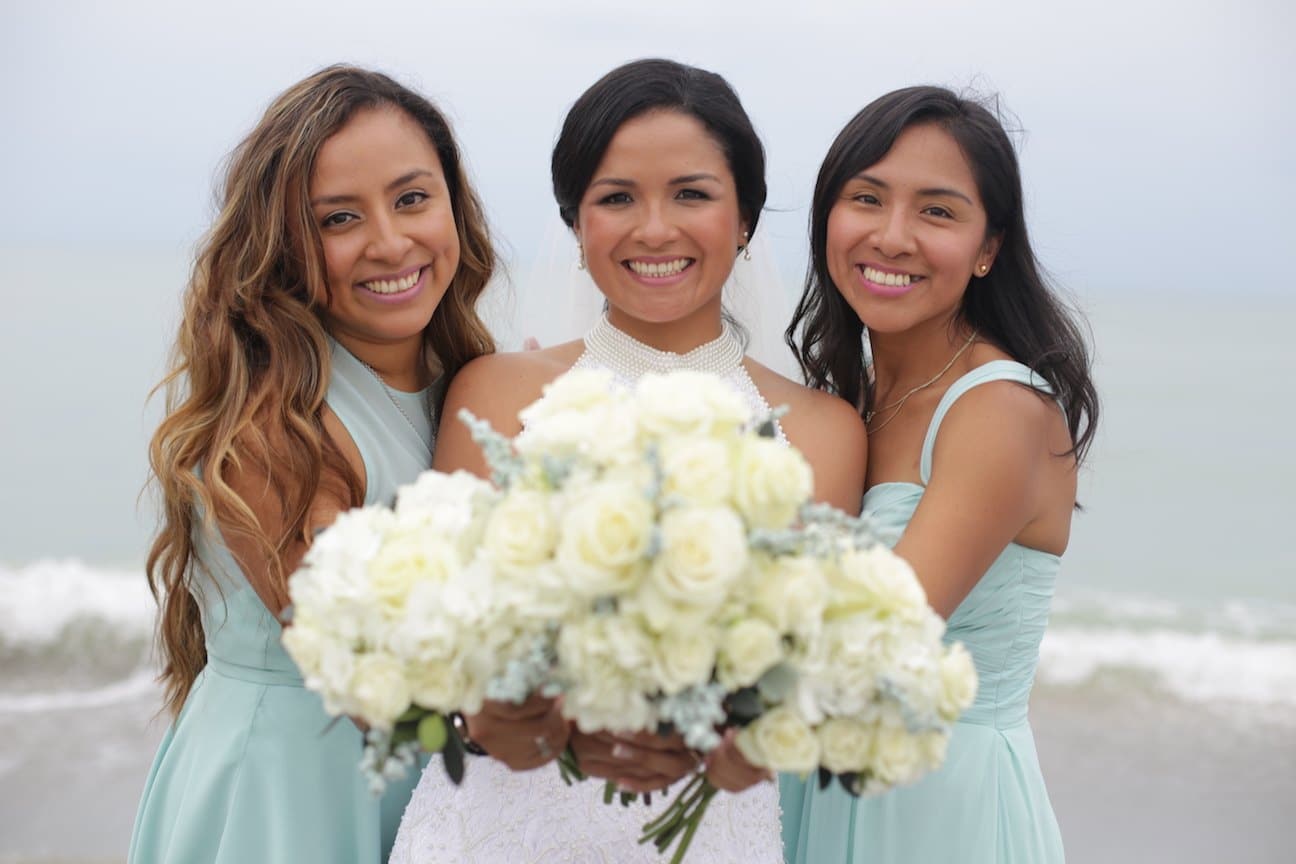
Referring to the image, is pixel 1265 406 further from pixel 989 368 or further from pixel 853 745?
pixel 853 745

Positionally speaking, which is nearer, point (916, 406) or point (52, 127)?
point (916, 406)

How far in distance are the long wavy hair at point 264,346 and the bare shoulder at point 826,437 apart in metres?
1.13

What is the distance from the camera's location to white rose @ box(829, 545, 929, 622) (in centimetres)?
195

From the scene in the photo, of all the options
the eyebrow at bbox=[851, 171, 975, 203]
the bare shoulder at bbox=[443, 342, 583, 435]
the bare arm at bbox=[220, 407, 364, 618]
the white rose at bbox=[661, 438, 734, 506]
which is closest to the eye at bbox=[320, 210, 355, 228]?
the bare shoulder at bbox=[443, 342, 583, 435]

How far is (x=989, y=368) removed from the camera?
11.0 ft

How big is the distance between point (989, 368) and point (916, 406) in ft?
0.88

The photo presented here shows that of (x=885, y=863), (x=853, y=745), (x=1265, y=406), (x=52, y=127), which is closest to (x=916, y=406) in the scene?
(x=885, y=863)

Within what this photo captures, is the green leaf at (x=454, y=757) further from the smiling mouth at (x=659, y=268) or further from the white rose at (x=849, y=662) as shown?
the smiling mouth at (x=659, y=268)

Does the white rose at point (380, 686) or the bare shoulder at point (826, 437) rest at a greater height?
the bare shoulder at point (826, 437)

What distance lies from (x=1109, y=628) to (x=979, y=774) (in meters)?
9.51

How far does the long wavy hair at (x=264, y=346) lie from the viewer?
122 inches

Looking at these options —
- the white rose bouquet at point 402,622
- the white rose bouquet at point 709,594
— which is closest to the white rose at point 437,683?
the white rose bouquet at point 402,622

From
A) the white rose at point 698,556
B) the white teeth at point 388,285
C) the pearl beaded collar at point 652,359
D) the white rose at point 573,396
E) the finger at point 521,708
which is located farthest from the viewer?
the pearl beaded collar at point 652,359

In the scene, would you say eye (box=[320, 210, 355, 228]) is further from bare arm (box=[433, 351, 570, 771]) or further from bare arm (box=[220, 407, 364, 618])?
bare arm (box=[220, 407, 364, 618])
